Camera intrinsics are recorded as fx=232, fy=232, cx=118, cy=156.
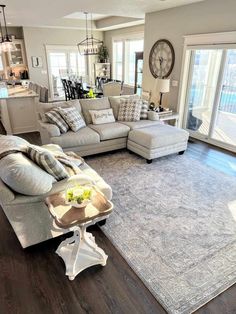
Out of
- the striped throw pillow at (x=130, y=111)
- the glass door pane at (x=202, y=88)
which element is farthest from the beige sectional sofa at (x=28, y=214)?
the glass door pane at (x=202, y=88)

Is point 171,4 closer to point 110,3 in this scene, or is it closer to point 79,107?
point 110,3

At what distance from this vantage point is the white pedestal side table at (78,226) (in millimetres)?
1770

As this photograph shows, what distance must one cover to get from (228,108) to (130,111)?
1.98m

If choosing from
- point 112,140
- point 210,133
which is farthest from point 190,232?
point 210,133

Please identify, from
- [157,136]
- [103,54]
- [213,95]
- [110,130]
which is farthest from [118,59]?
[157,136]

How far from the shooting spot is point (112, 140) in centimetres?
443

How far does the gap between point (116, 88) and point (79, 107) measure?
8.42 feet

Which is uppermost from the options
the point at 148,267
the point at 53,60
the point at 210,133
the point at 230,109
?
the point at 53,60

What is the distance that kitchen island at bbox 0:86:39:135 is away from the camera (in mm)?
5219

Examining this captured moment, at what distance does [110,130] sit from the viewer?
4320mm

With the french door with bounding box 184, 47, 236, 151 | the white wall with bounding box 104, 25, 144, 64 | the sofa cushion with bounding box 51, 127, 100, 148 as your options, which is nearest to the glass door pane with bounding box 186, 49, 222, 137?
the french door with bounding box 184, 47, 236, 151

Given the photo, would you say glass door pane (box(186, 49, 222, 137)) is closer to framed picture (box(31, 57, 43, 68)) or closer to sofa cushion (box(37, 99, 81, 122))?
sofa cushion (box(37, 99, 81, 122))

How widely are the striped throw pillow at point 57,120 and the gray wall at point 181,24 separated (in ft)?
9.38

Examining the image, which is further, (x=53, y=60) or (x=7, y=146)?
(x=53, y=60)
